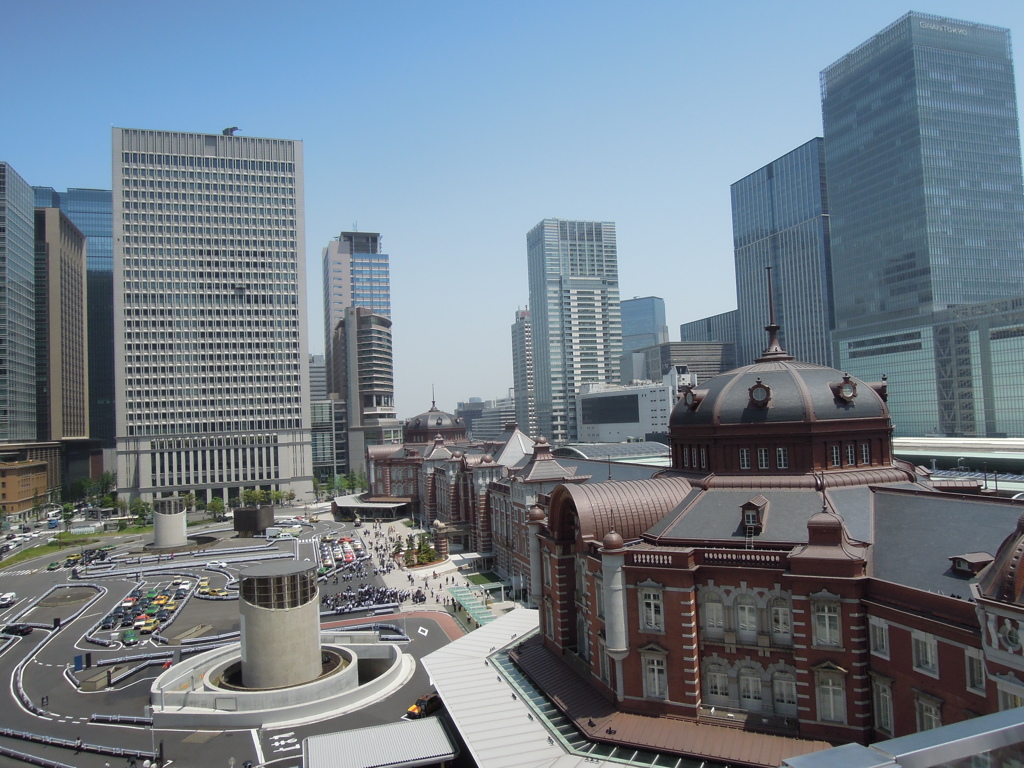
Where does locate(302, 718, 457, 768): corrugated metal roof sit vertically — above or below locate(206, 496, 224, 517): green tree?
below

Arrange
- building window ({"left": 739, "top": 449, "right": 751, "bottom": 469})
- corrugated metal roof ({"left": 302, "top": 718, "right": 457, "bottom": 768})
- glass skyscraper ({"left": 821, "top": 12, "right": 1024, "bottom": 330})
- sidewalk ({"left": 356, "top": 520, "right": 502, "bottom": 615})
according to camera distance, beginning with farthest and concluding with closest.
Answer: glass skyscraper ({"left": 821, "top": 12, "right": 1024, "bottom": 330}) → sidewalk ({"left": 356, "top": 520, "right": 502, "bottom": 615}) → building window ({"left": 739, "top": 449, "right": 751, "bottom": 469}) → corrugated metal roof ({"left": 302, "top": 718, "right": 457, "bottom": 768})

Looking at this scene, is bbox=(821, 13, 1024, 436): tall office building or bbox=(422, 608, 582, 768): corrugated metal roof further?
bbox=(821, 13, 1024, 436): tall office building

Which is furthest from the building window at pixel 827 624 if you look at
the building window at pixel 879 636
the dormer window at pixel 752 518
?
the dormer window at pixel 752 518

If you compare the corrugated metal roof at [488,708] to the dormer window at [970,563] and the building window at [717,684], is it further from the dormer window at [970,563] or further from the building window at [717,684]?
the dormer window at [970,563]

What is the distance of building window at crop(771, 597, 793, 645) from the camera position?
3531cm

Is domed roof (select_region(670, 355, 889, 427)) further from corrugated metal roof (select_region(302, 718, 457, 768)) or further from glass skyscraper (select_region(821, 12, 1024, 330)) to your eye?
glass skyscraper (select_region(821, 12, 1024, 330))

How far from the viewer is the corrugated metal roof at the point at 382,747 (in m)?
37.9

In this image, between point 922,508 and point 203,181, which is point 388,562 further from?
point 203,181

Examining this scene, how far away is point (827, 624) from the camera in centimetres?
3384

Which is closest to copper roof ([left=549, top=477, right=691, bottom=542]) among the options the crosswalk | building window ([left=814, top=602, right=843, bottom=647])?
building window ([left=814, top=602, right=843, bottom=647])

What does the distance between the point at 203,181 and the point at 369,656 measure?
138884 mm

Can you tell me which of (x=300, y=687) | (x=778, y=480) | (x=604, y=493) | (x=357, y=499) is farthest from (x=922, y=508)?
(x=357, y=499)

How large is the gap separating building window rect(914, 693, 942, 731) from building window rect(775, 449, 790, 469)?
14.9 metres

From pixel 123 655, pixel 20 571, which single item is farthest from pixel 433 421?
pixel 123 655
